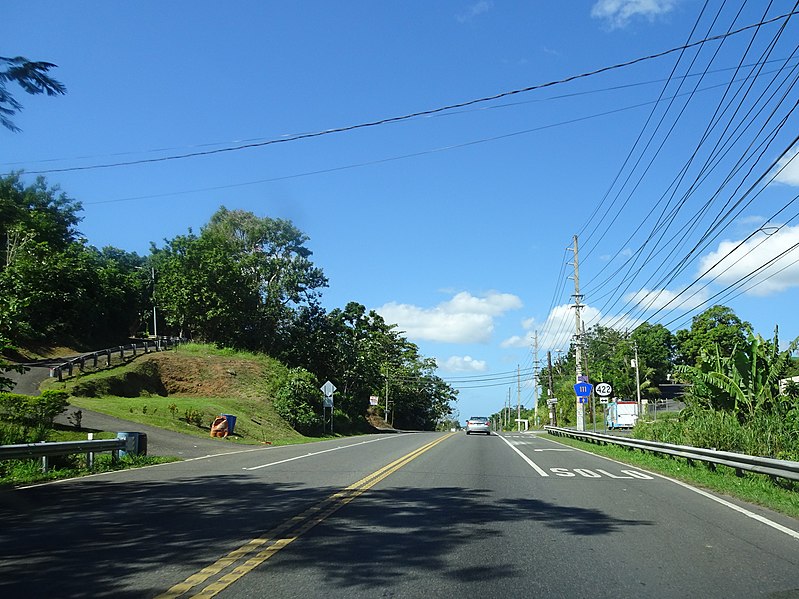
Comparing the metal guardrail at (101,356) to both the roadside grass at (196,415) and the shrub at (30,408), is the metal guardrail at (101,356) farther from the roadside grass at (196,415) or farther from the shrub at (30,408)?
the shrub at (30,408)

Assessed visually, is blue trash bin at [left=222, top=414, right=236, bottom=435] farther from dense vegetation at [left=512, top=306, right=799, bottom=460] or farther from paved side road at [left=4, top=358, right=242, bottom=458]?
dense vegetation at [left=512, top=306, right=799, bottom=460]

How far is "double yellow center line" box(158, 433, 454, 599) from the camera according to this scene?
584 cm

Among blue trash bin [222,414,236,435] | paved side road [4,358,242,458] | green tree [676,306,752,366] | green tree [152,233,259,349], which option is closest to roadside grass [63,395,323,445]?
blue trash bin [222,414,236,435]

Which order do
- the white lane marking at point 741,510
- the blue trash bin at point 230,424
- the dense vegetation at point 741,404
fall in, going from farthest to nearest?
the blue trash bin at point 230,424 → the dense vegetation at point 741,404 → the white lane marking at point 741,510

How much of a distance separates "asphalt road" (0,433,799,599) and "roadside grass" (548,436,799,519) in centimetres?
66

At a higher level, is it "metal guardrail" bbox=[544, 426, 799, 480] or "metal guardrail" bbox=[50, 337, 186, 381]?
"metal guardrail" bbox=[50, 337, 186, 381]

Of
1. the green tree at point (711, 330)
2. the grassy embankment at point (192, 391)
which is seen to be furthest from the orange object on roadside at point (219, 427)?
the green tree at point (711, 330)

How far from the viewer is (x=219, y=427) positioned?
3130cm

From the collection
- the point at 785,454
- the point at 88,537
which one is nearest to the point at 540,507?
the point at 88,537

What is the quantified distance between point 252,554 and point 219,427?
25378mm

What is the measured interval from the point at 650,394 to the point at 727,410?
73910 mm

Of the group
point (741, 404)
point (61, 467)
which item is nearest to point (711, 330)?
point (741, 404)

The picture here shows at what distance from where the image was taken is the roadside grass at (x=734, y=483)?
36.6 ft

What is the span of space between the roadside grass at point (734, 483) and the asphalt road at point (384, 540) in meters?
0.66
